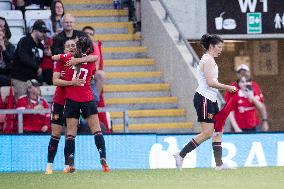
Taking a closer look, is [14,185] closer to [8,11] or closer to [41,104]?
[41,104]

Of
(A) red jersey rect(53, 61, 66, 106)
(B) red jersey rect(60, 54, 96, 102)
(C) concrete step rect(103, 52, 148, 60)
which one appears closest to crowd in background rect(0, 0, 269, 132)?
(C) concrete step rect(103, 52, 148, 60)

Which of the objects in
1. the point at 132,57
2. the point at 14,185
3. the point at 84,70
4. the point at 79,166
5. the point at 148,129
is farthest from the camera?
the point at 132,57

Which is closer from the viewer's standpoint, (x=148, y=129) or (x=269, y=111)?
(x=148, y=129)

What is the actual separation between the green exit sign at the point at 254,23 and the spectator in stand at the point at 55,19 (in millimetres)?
4582

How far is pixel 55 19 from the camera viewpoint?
21500mm

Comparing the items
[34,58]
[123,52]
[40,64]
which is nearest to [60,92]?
[34,58]

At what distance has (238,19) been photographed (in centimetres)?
2402

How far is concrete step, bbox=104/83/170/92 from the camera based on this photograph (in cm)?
2244

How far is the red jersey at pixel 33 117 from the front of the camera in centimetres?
1944

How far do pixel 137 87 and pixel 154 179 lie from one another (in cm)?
792

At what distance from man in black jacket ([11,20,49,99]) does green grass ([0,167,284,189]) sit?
3.25 metres

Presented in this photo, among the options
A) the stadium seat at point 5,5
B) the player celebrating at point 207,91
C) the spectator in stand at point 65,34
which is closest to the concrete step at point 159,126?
the spectator in stand at point 65,34

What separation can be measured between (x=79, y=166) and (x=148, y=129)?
3214 mm

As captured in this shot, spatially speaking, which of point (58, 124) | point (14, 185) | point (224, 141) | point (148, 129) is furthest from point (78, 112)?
point (148, 129)
